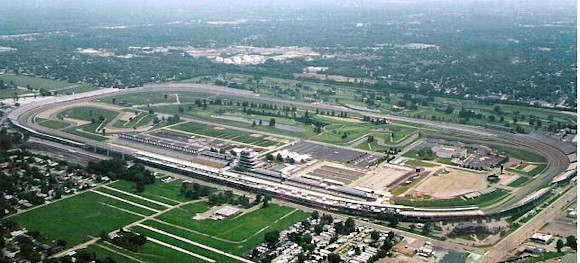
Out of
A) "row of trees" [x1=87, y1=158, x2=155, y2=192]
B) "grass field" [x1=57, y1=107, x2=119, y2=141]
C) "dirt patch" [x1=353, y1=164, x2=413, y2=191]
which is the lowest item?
"dirt patch" [x1=353, y1=164, x2=413, y2=191]

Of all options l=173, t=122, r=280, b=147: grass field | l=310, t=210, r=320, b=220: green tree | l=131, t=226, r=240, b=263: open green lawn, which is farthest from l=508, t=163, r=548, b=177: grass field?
l=131, t=226, r=240, b=263: open green lawn

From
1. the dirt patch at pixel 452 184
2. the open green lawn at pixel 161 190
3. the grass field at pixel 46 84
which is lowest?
the dirt patch at pixel 452 184

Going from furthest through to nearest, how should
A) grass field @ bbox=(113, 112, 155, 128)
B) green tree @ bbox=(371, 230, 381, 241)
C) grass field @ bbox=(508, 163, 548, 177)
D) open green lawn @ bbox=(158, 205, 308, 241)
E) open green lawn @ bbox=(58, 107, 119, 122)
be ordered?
open green lawn @ bbox=(58, 107, 119, 122) < grass field @ bbox=(113, 112, 155, 128) < grass field @ bbox=(508, 163, 548, 177) < open green lawn @ bbox=(158, 205, 308, 241) < green tree @ bbox=(371, 230, 381, 241)

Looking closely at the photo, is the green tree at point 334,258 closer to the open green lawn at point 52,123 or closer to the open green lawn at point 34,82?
the open green lawn at point 52,123

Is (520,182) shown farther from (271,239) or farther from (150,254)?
(150,254)

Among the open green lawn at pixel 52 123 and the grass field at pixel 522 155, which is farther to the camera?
the open green lawn at pixel 52 123

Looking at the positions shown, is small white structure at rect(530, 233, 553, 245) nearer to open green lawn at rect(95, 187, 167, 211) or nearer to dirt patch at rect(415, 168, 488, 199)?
dirt patch at rect(415, 168, 488, 199)

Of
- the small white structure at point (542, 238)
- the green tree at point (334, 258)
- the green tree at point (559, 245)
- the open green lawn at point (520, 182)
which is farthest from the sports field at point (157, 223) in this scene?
the open green lawn at point (520, 182)
